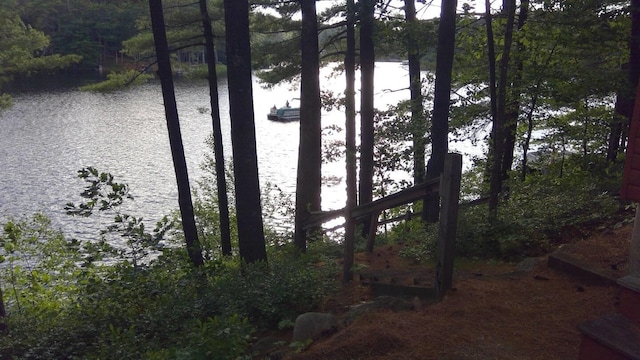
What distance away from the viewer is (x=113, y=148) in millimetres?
31781

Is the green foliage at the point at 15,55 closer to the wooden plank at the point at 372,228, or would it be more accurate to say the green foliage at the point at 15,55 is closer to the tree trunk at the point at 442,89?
the tree trunk at the point at 442,89

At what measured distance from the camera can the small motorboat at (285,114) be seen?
44.2 m

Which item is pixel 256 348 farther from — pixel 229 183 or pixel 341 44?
pixel 229 183

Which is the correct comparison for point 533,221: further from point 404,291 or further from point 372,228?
point 404,291

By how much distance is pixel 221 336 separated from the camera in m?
A: 4.77

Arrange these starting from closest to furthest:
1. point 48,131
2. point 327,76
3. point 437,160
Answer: point 437,160 < point 327,76 < point 48,131

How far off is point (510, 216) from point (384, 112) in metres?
8.24

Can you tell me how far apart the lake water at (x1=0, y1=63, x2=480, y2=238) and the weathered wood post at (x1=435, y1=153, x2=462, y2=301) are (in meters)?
11.4

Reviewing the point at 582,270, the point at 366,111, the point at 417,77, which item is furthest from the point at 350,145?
the point at 582,270

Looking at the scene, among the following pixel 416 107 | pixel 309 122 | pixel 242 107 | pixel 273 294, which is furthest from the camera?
pixel 416 107

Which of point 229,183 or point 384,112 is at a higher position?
point 384,112

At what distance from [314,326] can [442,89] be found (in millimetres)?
7701

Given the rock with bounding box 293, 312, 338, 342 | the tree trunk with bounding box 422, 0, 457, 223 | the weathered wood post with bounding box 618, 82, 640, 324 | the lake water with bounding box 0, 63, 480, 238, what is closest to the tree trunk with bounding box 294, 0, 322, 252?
the tree trunk with bounding box 422, 0, 457, 223

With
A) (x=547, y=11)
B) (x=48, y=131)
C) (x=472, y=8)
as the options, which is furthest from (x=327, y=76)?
(x=48, y=131)
